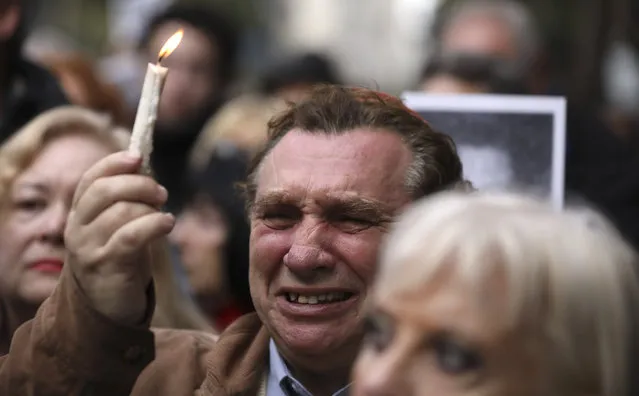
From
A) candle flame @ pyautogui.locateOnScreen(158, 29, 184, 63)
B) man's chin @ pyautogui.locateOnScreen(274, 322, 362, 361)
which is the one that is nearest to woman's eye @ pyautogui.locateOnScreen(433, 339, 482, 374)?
man's chin @ pyautogui.locateOnScreen(274, 322, 362, 361)

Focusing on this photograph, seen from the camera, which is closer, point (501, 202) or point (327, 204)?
point (501, 202)

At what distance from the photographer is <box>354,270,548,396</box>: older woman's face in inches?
86.7

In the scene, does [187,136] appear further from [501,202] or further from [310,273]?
[501,202]

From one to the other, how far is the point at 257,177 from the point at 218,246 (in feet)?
9.95

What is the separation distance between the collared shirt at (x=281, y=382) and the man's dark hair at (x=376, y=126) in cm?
42

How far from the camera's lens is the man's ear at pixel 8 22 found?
214 inches

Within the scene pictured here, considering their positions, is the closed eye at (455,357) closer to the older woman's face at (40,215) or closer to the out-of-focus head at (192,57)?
the older woman's face at (40,215)

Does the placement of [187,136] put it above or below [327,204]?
below

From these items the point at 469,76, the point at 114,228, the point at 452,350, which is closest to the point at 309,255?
the point at 114,228

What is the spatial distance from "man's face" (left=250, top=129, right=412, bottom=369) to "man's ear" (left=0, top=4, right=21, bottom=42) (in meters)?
2.50

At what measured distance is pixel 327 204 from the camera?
3158 mm

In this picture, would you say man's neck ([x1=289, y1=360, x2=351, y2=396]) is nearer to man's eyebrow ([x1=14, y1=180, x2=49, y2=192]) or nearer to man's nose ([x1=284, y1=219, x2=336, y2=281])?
man's nose ([x1=284, y1=219, x2=336, y2=281])

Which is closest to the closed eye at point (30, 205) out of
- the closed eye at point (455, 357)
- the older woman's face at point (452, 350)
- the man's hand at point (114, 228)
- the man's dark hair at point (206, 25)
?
the man's hand at point (114, 228)

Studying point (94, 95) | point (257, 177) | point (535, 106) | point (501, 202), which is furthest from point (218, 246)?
point (501, 202)
